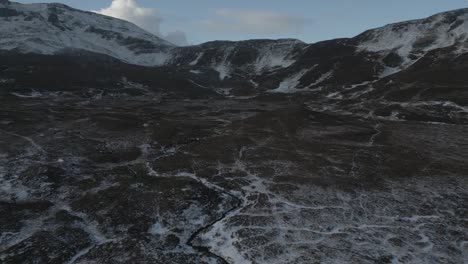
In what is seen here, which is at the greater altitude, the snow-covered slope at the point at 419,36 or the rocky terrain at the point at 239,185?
the snow-covered slope at the point at 419,36

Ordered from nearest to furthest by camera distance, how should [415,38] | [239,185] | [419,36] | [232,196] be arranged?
[232,196] < [239,185] < [415,38] < [419,36]

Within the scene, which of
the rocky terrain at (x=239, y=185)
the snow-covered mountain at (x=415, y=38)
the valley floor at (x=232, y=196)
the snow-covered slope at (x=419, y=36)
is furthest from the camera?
the snow-covered slope at (x=419, y=36)

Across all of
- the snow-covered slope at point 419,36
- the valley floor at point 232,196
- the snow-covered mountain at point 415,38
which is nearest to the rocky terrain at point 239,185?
the valley floor at point 232,196

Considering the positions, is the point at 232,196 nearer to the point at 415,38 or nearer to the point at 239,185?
the point at 239,185

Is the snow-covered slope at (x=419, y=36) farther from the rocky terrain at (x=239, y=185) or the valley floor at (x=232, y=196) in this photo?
the valley floor at (x=232, y=196)

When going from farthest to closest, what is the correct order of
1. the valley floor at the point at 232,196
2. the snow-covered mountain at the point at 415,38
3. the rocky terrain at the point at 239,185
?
the snow-covered mountain at the point at 415,38 → the rocky terrain at the point at 239,185 → the valley floor at the point at 232,196

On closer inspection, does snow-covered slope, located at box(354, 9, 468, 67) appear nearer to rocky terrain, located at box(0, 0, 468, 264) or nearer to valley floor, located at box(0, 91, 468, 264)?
rocky terrain, located at box(0, 0, 468, 264)

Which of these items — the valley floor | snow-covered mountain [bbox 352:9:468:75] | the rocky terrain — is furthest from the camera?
snow-covered mountain [bbox 352:9:468:75]

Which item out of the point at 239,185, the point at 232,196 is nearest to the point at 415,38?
the point at 239,185

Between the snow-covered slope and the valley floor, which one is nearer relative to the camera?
the valley floor

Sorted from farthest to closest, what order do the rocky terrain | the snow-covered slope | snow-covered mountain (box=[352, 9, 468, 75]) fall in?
the snow-covered slope
snow-covered mountain (box=[352, 9, 468, 75])
the rocky terrain

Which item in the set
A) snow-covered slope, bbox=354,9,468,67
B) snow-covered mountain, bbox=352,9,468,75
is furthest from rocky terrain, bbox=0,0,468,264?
snow-covered slope, bbox=354,9,468,67

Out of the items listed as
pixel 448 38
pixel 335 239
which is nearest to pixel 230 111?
pixel 335 239
